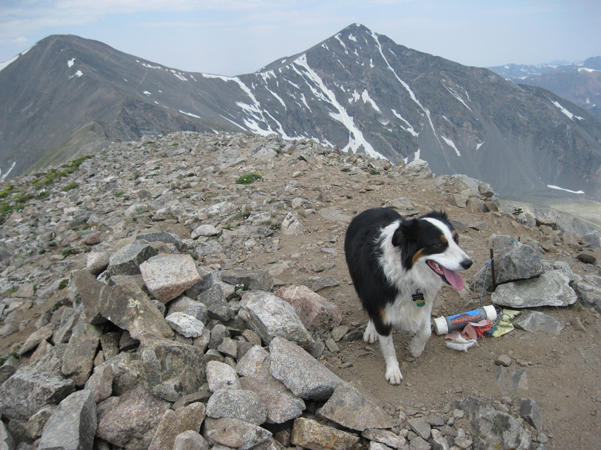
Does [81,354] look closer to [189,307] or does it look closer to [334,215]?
[189,307]

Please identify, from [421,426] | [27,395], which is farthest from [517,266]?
[27,395]

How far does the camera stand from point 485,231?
347 inches

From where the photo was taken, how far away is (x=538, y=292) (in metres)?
5.50

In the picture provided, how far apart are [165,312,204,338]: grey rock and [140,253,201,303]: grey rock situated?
1.85 feet

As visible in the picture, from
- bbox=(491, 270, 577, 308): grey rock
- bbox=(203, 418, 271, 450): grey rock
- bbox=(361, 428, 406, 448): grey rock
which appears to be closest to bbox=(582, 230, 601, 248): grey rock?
bbox=(491, 270, 577, 308): grey rock

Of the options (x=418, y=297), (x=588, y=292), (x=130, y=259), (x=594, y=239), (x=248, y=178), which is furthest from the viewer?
(x=248, y=178)

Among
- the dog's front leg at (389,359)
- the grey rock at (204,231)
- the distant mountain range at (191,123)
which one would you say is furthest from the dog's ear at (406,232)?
the distant mountain range at (191,123)

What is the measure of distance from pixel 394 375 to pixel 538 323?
2388mm

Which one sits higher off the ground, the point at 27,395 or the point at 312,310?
the point at 27,395

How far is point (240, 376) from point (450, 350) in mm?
3091

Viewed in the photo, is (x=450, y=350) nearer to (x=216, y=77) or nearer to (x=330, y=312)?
(x=330, y=312)

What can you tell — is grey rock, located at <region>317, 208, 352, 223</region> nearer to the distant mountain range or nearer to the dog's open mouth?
the dog's open mouth

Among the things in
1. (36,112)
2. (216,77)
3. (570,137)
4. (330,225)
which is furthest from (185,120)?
(570,137)

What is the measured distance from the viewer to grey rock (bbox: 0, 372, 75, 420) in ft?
12.3
